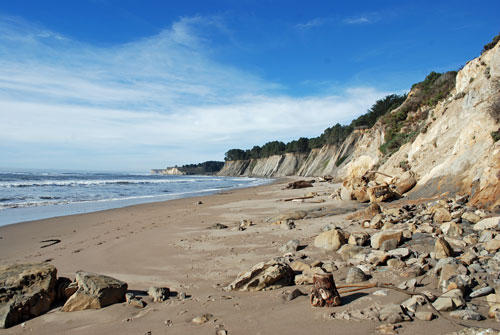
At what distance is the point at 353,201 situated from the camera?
43.2ft

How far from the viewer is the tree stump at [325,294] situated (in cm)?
362

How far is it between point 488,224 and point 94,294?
676 centimetres

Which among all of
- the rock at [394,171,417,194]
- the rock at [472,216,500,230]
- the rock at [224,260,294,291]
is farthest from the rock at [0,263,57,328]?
the rock at [394,171,417,194]

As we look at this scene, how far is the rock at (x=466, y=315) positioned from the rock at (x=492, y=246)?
1.96 meters

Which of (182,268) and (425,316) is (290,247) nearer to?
(182,268)

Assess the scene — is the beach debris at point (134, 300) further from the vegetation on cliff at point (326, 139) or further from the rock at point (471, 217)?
the vegetation on cliff at point (326, 139)

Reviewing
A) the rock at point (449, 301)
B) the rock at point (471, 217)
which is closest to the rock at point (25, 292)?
the rock at point (449, 301)

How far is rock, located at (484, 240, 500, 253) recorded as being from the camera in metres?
4.53

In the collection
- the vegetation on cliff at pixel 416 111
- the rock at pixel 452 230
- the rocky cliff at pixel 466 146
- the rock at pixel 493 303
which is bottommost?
the rock at pixel 493 303

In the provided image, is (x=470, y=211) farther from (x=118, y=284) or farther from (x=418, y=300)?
(x=118, y=284)

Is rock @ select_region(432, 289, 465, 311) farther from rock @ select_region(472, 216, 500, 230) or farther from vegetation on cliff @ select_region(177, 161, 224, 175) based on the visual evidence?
vegetation on cliff @ select_region(177, 161, 224, 175)

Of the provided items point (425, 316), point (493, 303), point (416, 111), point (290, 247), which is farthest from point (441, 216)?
point (416, 111)

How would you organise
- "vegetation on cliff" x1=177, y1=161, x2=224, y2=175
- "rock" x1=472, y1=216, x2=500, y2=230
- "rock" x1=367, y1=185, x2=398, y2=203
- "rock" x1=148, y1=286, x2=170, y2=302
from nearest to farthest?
1. "rock" x1=148, y1=286, x2=170, y2=302
2. "rock" x1=472, y1=216, x2=500, y2=230
3. "rock" x1=367, y1=185, x2=398, y2=203
4. "vegetation on cliff" x1=177, y1=161, x2=224, y2=175

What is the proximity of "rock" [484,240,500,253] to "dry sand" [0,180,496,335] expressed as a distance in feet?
4.33
